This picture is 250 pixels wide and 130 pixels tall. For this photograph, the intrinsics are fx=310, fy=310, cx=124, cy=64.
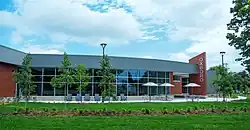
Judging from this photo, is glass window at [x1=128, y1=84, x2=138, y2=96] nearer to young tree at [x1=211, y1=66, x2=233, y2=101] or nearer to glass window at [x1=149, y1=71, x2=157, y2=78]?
glass window at [x1=149, y1=71, x2=157, y2=78]

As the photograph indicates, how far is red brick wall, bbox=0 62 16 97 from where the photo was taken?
33.4m

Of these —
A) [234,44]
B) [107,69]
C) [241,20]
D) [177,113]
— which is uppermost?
[241,20]

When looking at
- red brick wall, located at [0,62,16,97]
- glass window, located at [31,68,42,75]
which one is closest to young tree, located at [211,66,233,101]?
glass window, located at [31,68,42,75]

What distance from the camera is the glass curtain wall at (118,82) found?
39.7 m

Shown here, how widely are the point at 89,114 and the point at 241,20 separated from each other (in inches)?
1106

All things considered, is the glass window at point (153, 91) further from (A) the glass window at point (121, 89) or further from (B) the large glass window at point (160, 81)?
(A) the glass window at point (121, 89)

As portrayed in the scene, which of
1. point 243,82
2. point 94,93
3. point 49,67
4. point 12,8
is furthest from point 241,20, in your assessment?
point 12,8

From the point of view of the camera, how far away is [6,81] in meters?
34.2

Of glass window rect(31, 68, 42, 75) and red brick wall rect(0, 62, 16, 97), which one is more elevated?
glass window rect(31, 68, 42, 75)

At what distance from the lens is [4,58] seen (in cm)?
3244

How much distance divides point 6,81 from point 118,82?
48.8 feet

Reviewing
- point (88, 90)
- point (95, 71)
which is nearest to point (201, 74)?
point (95, 71)

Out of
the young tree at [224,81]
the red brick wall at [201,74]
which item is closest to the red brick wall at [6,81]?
the young tree at [224,81]

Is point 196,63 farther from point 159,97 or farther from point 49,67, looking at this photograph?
point 49,67
